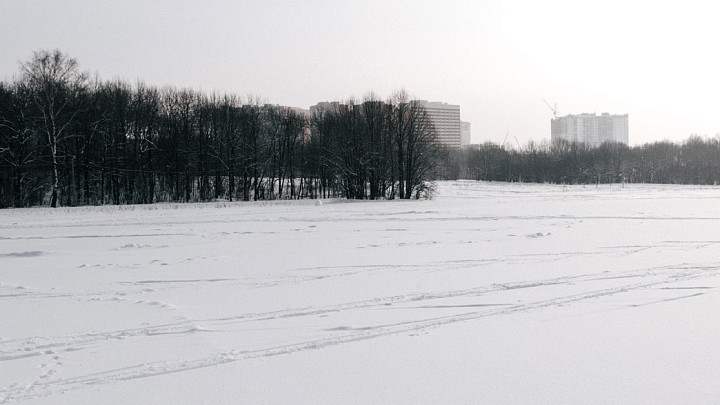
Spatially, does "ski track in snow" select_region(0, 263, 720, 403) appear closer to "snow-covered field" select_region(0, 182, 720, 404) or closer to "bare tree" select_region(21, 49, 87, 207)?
"snow-covered field" select_region(0, 182, 720, 404)

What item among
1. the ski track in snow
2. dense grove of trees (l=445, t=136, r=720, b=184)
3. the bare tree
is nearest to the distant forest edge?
the bare tree

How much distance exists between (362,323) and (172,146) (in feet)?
166

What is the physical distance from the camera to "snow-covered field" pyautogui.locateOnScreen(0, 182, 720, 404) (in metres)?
5.54

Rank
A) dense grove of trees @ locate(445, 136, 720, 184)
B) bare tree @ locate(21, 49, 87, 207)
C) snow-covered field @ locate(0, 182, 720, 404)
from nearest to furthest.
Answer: snow-covered field @ locate(0, 182, 720, 404), bare tree @ locate(21, 49, 87, 207), dense grove of trees @ locate(445, 136, 720, 184)

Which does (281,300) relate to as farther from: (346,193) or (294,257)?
(346,193)

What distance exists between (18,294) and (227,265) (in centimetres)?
463

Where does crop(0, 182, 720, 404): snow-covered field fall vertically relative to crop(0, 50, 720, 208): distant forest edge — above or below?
below

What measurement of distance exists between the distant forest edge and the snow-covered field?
102 ft

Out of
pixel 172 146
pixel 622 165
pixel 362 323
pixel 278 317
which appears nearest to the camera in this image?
pixel 362 323

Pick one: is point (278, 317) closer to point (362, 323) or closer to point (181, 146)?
point (362, 323)

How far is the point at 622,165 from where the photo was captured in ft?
396

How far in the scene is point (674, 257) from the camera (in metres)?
14.1

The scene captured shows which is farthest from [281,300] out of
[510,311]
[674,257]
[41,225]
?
[41,225]

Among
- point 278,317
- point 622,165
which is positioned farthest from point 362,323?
point 622,165
